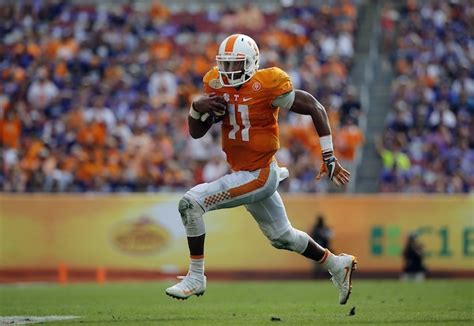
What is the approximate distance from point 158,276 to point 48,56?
6.19m

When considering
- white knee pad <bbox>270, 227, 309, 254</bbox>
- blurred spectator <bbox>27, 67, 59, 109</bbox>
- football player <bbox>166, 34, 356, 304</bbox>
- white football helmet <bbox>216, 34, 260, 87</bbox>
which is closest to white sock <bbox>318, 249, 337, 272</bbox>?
white knee pad <bbox>270, 227, 309, 254</bbox>

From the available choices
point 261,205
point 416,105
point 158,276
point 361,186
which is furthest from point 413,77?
point 261,205

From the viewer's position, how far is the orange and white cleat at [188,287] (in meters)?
8.85

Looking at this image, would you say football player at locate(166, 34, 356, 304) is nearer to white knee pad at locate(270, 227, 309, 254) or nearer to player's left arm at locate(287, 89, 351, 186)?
player's left arm at locate(287, 89, 351, 186)

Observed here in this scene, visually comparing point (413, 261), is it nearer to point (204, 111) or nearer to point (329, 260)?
point (329, 260)

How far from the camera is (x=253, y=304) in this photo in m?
11.1

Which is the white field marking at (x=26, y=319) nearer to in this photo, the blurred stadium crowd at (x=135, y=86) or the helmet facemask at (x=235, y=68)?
the helmet facemask at (x=235, y=68)

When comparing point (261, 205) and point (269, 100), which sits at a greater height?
point (269, 100)

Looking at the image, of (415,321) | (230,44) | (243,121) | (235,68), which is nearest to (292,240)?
(243,121)

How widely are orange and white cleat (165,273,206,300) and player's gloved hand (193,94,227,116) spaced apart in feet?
Result: 4.38

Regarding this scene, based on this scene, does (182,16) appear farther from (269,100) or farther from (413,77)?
(269,100)

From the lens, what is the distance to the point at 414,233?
57.9 feet

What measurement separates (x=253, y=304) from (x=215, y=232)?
21.5 ft

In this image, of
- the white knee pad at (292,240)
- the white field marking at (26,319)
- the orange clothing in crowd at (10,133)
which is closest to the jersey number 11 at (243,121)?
the white knee pad at (292,240)
